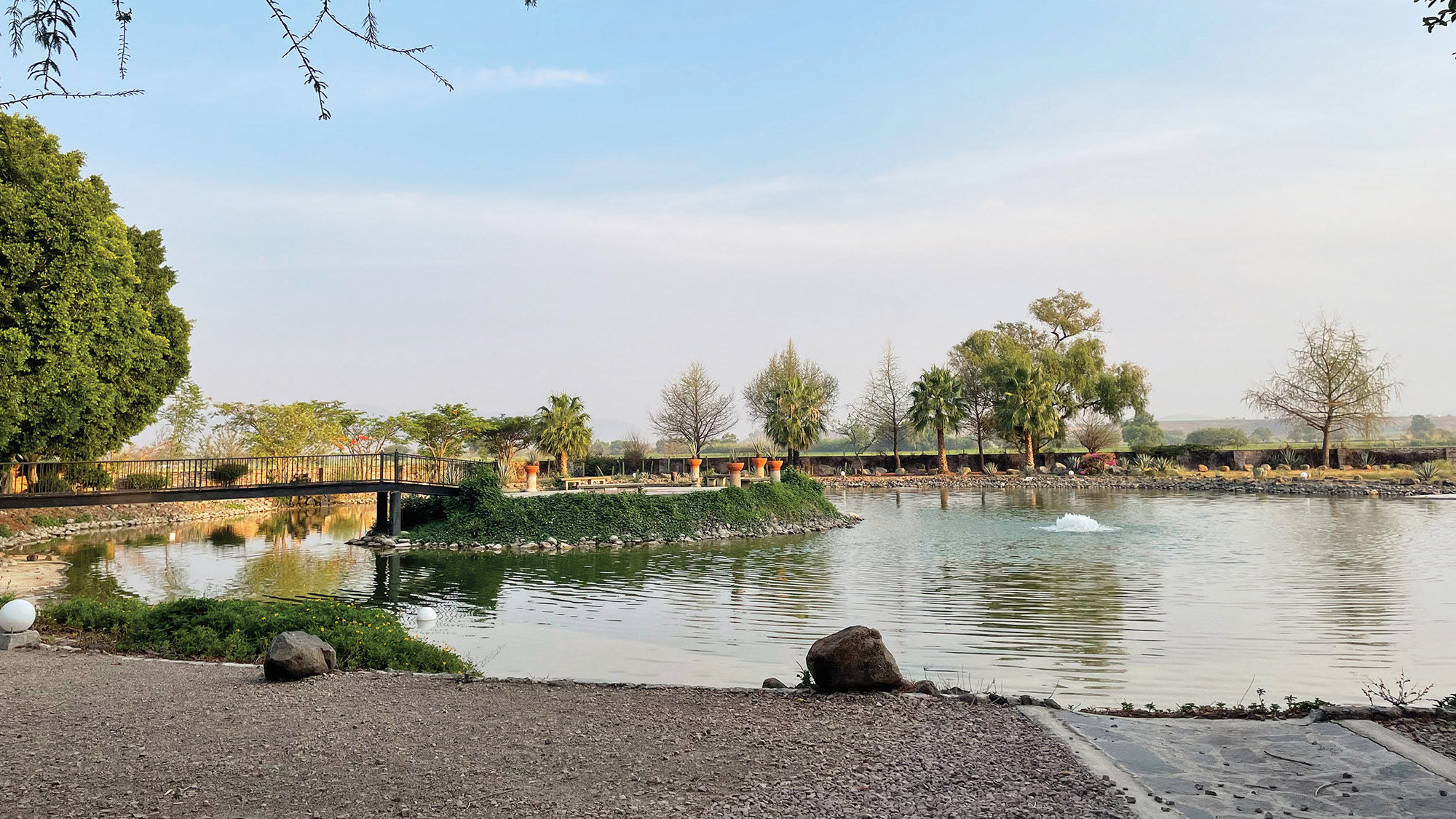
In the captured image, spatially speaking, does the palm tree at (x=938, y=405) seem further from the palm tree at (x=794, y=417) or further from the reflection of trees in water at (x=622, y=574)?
the reflection of trees in water at (x=622, y=574)

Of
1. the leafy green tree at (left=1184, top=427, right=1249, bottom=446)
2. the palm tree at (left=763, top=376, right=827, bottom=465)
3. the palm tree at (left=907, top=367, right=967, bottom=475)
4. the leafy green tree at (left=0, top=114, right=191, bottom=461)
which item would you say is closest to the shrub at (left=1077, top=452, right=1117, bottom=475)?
the palm tree at (left=907, top=367, right=967, bottom=475)

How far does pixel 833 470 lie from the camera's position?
52.0 m

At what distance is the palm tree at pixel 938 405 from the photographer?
48.2m

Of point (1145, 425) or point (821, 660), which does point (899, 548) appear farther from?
point (1145, 425)

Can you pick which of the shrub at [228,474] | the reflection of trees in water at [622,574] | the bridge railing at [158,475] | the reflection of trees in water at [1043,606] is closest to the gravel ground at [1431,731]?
the reflection of trees in water at [1043,606]

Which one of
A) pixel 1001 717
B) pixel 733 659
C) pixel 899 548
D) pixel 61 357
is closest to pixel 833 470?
pixel 899 548

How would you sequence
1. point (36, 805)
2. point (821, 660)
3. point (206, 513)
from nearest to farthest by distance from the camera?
point (36, 805) → point (821, 660) → point (206, 513)

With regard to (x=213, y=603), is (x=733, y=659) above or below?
below

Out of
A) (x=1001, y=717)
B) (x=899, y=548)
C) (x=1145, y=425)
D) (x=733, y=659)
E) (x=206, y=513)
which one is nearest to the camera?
(x=1001, y=717)

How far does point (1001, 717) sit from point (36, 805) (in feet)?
17.0

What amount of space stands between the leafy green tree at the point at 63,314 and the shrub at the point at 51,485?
0.80m

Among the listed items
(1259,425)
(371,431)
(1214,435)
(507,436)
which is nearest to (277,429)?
(371,431)

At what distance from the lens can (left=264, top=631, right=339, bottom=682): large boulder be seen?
6789 mm

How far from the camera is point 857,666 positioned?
6.28 m
